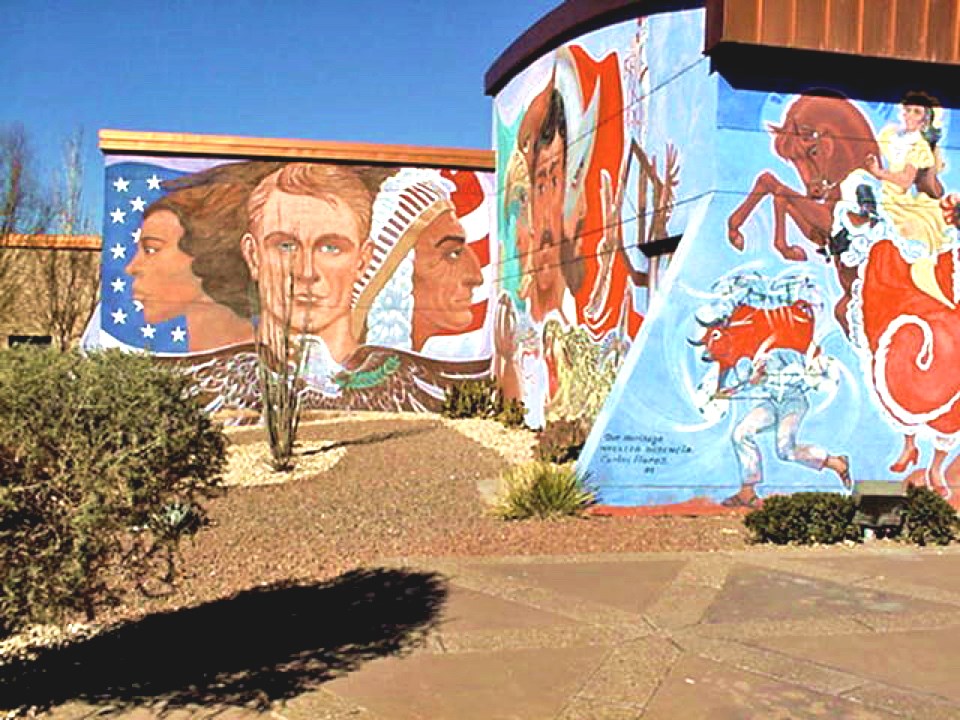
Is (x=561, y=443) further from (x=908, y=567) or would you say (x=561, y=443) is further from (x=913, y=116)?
(x=913, y=116)

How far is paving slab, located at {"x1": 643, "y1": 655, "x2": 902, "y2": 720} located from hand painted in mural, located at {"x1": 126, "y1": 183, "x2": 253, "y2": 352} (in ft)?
48.7

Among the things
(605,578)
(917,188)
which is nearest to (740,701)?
(605,578)

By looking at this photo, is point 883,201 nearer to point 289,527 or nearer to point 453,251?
point 289,527

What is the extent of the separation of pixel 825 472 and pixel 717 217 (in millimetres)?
3039

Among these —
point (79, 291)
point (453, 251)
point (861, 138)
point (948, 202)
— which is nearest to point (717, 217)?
point (861, 138)


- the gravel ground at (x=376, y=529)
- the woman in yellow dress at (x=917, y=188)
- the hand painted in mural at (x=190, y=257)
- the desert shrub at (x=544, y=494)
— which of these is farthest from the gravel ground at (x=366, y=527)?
the hand painted in mural at (x=190, y=257)

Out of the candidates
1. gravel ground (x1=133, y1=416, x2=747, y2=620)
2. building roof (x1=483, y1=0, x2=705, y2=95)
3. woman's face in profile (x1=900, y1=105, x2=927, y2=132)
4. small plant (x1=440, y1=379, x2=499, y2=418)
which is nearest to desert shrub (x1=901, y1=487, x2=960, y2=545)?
gravel ground (x1=133, y1=416, x2=747, y2=620)

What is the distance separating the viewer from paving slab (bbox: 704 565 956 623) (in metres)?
5.93

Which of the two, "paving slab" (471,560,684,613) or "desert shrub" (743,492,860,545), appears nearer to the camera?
"paving slab" (471,560,684,613)

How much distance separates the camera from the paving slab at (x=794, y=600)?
5.93 metres

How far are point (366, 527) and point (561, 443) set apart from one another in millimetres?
3272

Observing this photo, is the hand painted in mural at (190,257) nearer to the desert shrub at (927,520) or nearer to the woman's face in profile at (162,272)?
the woman's face in profile at (162,272)

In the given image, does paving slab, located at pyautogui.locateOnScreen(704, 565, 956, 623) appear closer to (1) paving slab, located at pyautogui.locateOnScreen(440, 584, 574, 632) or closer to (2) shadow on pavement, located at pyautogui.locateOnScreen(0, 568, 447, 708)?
(1) paving slab, located at pyautogui.locateOnScreen(440, 584, 574, 632)

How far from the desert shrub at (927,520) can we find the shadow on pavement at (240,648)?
15.5 feet
